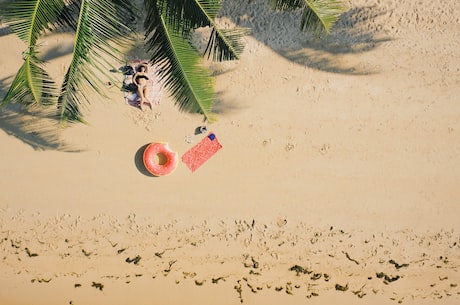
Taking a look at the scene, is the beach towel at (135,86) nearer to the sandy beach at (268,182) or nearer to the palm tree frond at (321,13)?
the sandy beach at (268,182)

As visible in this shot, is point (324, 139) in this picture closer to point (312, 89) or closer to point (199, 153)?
point (312, 89)

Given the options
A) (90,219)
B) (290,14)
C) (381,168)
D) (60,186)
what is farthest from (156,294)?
(290,14)

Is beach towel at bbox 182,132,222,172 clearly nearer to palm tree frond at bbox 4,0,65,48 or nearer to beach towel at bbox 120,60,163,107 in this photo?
beach towel at bbox 120,60,163,107

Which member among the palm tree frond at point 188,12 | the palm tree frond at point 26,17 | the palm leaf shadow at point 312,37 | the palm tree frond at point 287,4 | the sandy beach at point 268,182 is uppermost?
the palm leaf shadow at point 312,37

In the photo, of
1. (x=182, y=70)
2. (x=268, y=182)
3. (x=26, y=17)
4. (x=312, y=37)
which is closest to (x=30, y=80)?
(x=26, y=17)

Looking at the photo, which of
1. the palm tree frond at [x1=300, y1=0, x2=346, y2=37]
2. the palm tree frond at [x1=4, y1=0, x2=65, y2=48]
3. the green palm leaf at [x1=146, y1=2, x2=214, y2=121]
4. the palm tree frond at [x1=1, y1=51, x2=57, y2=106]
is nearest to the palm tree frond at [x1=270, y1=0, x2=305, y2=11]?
the palm tree frond at [x1=300, y1=0, x2=346, y2=37]

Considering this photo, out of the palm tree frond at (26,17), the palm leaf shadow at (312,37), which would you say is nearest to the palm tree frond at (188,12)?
the palm tree frond at (26,17)
